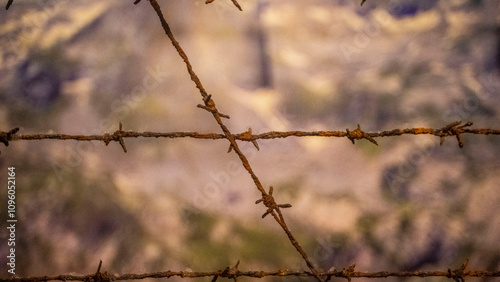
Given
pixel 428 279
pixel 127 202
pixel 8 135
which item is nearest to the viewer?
pixel 8 135

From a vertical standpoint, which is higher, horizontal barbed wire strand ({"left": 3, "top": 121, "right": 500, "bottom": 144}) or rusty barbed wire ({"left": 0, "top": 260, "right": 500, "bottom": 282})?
horizontal barbed wire strand ({"left": 3, "top": 121, "right": 500, "bottom": 144})

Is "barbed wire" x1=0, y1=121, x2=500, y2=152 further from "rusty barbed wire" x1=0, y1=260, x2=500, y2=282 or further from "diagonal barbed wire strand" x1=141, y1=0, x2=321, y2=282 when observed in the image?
"rusty barbed wire" x1=0, y1=260, x2=500, y2=282

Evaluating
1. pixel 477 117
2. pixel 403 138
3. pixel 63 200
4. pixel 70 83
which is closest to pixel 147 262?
pixel 63 200

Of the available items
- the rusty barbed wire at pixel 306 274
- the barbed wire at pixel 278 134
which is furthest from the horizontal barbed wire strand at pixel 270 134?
the rusty barbed wire at pixel 306 274

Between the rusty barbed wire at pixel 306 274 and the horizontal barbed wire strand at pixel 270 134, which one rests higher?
the horizontal barbed wire strand at pixel 270 134

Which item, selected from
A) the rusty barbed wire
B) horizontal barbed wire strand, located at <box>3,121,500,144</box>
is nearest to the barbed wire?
horizontal barbed wire strand, located at <box>3,121,500,144</box>

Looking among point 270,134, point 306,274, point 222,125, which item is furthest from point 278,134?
point 306,274

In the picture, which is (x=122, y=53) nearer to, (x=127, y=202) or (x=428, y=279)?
(x=127, y=202)

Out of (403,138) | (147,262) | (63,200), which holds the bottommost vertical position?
(147,262)

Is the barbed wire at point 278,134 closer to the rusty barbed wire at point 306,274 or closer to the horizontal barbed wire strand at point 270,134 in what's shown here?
the horizontal barbed wire strand at point 270,134

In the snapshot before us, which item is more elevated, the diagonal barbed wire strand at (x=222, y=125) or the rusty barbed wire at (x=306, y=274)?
the diagonal barbed wire strand at (x=222, y=125)

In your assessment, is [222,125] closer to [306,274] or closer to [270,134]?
[270,134]
